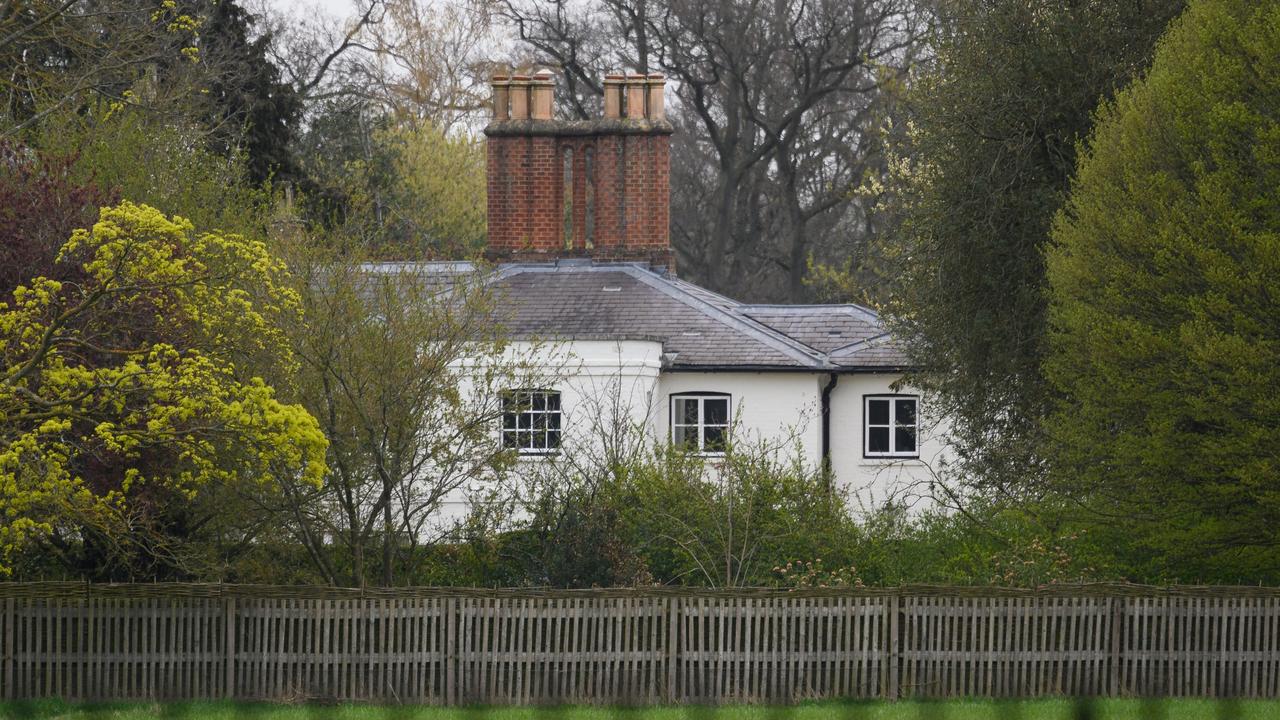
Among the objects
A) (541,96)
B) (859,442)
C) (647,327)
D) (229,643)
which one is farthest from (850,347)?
(229,643)

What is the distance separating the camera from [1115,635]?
15.0m

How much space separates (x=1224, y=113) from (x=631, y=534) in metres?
7.55

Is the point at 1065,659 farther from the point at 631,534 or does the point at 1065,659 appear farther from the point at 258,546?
the point at 258,546

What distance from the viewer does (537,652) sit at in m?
15.1

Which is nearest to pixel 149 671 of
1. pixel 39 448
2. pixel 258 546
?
pixel 258 546

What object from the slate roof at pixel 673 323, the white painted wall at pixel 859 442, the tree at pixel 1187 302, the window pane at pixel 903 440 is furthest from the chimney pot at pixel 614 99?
the tree at pixel 1187 302

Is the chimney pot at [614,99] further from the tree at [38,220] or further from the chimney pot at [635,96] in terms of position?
the tree at [38,220]

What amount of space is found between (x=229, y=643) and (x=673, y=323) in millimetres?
11838

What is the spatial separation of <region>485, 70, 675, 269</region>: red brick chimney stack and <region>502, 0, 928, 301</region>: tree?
44.9 feet

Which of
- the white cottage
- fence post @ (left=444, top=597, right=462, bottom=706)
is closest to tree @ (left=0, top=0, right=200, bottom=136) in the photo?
fence post @ (left=444, top=597, right=462, bottom=706)

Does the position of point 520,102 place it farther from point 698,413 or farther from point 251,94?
point 698,413

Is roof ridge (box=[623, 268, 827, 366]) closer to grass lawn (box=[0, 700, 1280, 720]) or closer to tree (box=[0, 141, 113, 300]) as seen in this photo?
grass lawn (box=[0, 700, 1280, 720])

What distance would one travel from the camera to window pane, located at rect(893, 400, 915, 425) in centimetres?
2644

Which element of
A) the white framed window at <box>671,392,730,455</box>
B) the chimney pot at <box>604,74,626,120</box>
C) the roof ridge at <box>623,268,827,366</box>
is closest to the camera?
the white framed window at <box>671,392,730,455</box>
